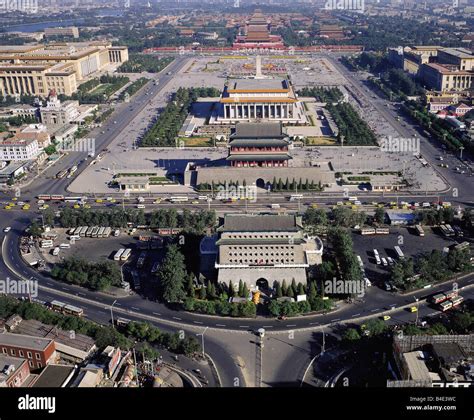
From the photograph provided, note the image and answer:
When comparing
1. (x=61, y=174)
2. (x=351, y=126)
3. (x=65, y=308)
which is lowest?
(x=65, y=308)

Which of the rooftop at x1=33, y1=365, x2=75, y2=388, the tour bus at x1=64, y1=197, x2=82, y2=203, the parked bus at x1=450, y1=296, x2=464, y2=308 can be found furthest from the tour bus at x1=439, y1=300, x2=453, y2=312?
the tour bus at x1=64, y1=197, x2=82, y2=203

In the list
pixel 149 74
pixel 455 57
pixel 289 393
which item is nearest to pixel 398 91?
pixel 455 57

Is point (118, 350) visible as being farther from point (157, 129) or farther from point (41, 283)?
point (157, 129)

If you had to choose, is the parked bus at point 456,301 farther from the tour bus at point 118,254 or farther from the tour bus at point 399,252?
the tour bus at point 118,254

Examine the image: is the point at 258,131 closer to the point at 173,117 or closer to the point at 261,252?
the point at 261,252

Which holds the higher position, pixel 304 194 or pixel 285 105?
pixel 285 105

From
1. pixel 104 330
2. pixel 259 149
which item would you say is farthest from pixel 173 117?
pixel 104 330
